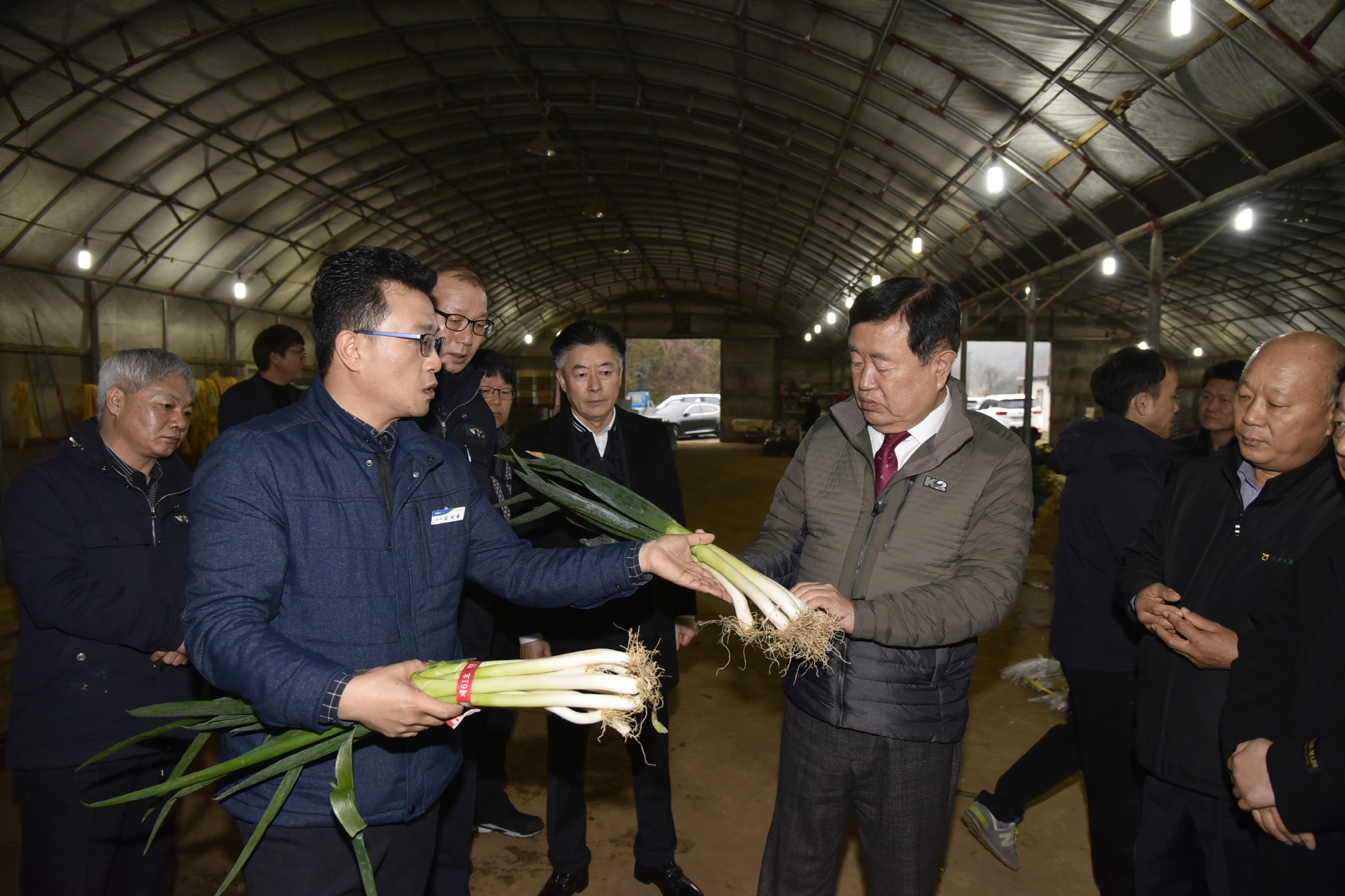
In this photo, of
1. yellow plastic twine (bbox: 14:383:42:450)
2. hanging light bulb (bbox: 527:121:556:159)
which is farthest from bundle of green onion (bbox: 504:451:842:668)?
yellow plastic twine (bbox: 14:383:42:450)

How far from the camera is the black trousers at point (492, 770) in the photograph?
123 inches

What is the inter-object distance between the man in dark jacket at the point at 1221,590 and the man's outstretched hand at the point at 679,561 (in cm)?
114

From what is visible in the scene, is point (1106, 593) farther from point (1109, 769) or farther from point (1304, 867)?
point (1304, 867)

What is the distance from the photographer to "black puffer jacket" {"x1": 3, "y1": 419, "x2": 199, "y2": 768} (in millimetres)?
1923

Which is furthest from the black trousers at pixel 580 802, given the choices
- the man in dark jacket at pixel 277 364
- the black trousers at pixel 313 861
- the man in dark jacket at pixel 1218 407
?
the man in dark jacket at pixel 1218 407

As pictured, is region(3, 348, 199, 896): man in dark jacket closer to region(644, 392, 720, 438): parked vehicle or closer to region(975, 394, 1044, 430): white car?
region(975, 394, 1044, 430): white car

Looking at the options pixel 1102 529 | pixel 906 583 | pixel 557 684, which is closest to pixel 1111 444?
pixel 1102 529

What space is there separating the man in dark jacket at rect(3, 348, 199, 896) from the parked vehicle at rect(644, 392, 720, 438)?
914 inches

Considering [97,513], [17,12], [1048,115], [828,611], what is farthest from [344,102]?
[828,611]

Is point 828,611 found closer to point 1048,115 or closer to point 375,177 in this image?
point 1048,115

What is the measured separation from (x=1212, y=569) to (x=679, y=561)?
1.35 metres

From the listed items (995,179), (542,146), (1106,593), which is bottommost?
(1106,593)

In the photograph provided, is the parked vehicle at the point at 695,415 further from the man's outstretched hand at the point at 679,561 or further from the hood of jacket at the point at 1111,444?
the man's outstretched hand at the point at 679,561

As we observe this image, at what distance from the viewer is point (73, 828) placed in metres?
1.95
